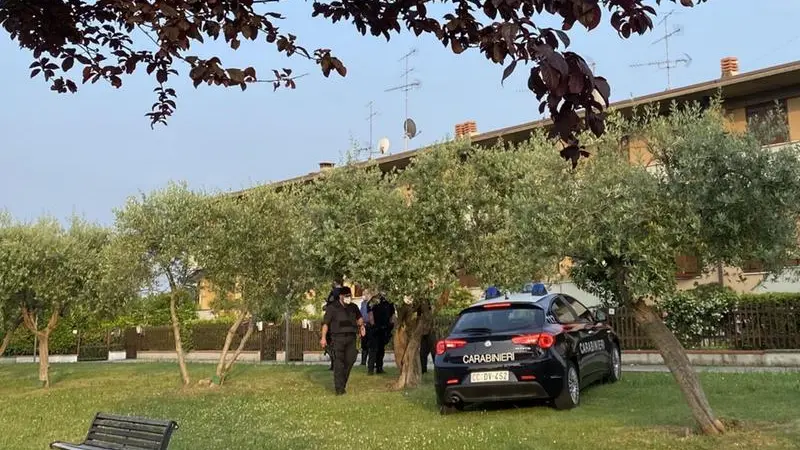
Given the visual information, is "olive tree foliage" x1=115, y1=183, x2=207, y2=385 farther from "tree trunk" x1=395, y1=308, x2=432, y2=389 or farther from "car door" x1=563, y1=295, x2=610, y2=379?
"car door" x1=563, y1=295, x2=610, y2=379

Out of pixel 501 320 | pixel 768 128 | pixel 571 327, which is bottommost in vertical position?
pixel 571 327

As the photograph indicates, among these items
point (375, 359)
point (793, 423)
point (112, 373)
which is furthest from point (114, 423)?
point (112, 373)

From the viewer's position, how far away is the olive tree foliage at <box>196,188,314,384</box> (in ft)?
47.4

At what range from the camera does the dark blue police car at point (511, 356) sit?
9.52 m

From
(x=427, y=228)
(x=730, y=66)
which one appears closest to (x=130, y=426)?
(x=427, y=228)

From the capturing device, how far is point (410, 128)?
102ft

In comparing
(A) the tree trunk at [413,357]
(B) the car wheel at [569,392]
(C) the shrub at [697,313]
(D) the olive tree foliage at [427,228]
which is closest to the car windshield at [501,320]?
(B) the car wheel at [569,392]

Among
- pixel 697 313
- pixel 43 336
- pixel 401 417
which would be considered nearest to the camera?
pixel 401 417

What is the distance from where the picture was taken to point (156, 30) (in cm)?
365

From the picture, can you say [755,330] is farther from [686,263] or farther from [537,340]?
[686,263]

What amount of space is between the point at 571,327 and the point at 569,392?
1140 millimetres

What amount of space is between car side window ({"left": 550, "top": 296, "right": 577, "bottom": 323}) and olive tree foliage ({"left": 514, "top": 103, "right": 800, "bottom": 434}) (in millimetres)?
2251

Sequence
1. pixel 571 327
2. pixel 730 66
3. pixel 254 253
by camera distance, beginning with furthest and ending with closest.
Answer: pixel 730 66
pixel 254 253
pixel 571 327

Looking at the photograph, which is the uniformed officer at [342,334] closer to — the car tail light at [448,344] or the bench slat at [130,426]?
the car tail light at [448,344]
